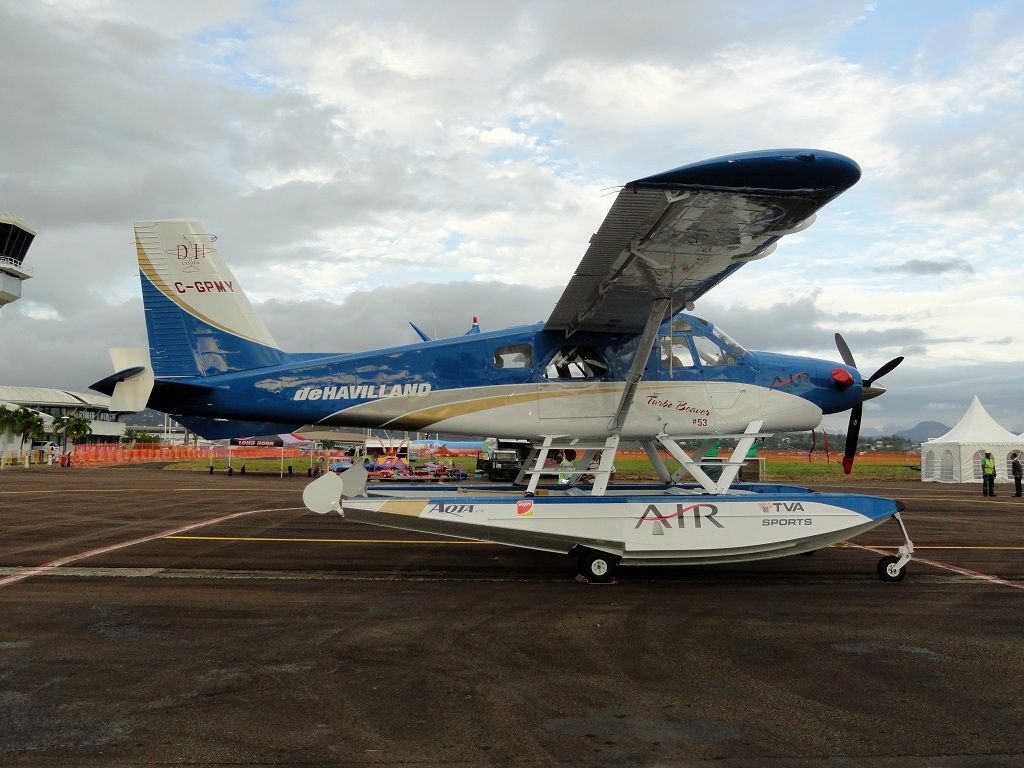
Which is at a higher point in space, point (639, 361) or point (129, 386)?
point (639, 361)

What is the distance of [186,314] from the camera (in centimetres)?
1004

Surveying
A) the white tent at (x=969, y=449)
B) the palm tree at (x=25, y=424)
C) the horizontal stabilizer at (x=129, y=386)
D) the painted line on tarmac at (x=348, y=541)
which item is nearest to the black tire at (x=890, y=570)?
the painted line on tarmac at (x=348, y=541)

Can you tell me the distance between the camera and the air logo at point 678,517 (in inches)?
328

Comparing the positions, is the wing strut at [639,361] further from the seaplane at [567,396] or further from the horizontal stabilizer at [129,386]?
the horizontal stabilizer at [129,386]

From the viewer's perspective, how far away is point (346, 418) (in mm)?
9672

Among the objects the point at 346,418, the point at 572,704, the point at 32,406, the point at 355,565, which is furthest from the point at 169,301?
the point at 32,406

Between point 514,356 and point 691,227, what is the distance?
3424mm

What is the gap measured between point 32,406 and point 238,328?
113 m

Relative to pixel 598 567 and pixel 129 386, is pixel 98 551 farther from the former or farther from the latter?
pixel 598 567

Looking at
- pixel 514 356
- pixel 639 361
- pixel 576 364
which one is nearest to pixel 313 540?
pixel 514 356

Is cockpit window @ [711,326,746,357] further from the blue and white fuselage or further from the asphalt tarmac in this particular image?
the asphalt tarmac

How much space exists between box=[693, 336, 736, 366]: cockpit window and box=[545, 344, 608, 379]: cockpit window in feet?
4.62

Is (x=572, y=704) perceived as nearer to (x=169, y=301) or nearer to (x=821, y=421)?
(x=821, y=421)

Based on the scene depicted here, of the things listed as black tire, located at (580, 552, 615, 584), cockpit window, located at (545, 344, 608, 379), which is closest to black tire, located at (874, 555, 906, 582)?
black tire, located at (580, 552, 615, 584)
